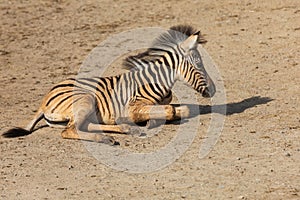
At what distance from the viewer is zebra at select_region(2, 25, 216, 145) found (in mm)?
9898

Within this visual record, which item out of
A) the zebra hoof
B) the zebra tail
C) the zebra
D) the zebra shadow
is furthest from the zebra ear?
the zebra tail

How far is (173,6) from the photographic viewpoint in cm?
1594

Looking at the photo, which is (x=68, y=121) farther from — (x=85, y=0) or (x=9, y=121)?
(x=85, y=0)

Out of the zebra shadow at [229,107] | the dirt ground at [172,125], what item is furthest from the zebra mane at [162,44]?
the dirt ground at [172,125]

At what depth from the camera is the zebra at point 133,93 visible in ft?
32.5

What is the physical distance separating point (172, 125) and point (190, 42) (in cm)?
104

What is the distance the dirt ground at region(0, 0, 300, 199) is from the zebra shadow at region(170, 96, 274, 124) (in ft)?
0.09

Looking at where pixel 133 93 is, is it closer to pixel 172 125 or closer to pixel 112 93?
pixel 112 93

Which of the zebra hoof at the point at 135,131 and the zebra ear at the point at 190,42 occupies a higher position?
the zebra ear at the point at 190,42

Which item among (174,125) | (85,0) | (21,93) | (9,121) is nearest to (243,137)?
(174,125)

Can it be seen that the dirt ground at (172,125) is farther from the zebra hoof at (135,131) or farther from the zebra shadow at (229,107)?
the zebra hoof at (135,131)

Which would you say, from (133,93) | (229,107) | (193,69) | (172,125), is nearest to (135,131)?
(172,125)

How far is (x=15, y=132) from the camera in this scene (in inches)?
396

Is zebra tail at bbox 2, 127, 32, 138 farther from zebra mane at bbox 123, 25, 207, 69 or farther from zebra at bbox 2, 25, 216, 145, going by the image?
zebra mane at bbox 123, 25, 207, 69
